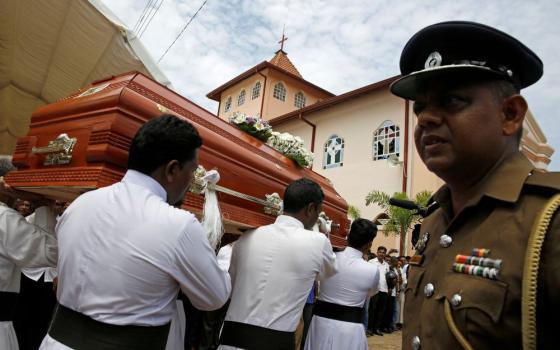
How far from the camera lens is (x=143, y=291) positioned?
134 cm

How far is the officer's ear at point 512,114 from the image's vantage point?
0.93 meters

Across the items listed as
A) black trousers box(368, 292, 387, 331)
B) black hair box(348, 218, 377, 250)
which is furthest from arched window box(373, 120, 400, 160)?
black hair box(348, 218, 377, 250)

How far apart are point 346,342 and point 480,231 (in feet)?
8.09

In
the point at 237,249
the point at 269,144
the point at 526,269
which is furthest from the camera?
the point at 269,144

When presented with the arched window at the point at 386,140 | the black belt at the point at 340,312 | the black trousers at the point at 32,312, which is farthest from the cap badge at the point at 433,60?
the arched window at the point at 386,140

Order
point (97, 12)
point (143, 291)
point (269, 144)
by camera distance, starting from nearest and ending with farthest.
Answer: point (143, 291)
point (97, 12)
point (269, 144)

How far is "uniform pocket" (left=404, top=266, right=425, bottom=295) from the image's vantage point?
1.04 metres

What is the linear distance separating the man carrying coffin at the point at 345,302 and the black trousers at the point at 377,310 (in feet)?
14.9

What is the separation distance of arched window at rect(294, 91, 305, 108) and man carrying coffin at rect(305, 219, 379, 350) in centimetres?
1474

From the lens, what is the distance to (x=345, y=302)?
3107mm

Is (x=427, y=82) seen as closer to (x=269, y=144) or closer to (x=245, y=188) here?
(x=245, y=188)

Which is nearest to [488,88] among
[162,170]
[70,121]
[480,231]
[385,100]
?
[480,231]

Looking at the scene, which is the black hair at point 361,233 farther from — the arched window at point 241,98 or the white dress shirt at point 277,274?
the arched window at point 241,98

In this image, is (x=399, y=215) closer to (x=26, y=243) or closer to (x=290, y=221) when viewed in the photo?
(x=290, y=221)
